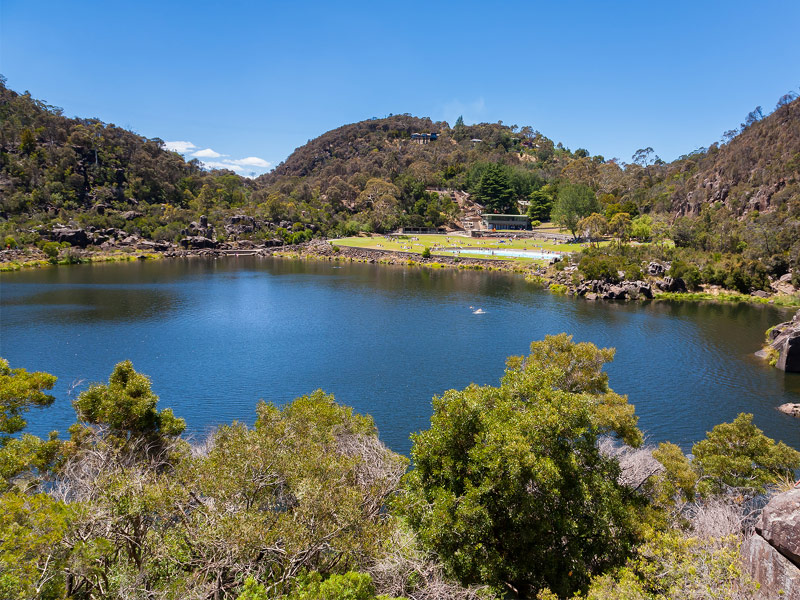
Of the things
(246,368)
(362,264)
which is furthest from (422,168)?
(246,368)

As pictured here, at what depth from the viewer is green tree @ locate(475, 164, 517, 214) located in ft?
503

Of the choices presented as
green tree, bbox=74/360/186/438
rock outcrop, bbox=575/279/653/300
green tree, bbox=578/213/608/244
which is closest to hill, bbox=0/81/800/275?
green tree, bbox=578/213/608/244

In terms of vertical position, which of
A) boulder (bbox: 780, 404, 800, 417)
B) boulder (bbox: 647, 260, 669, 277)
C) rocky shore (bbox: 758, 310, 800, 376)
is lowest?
boulder (bbox: 780, 404, 800, 417)

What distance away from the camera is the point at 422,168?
576ft

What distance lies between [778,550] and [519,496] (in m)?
5.97

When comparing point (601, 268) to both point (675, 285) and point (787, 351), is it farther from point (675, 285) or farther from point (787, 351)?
point (787, 351)

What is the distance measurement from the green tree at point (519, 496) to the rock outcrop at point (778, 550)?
12.8 feet

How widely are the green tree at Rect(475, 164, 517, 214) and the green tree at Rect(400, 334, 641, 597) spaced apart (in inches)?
5660

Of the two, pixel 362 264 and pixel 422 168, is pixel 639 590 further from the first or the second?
pixel 422 168

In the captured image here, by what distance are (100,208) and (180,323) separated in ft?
329

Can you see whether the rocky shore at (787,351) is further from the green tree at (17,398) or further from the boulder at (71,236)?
the boulder at (71,236)

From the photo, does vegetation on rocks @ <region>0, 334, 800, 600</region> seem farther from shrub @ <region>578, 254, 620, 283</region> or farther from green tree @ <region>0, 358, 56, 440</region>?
shrub @ <region>578, 254, 620, 283</region>

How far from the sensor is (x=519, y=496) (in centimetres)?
1391

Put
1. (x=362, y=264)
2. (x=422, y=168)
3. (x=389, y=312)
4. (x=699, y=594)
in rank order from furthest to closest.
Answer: (x=422, y=168) < (x=362, y=264) < (x=389, y=312) < (x=699, y=594)
